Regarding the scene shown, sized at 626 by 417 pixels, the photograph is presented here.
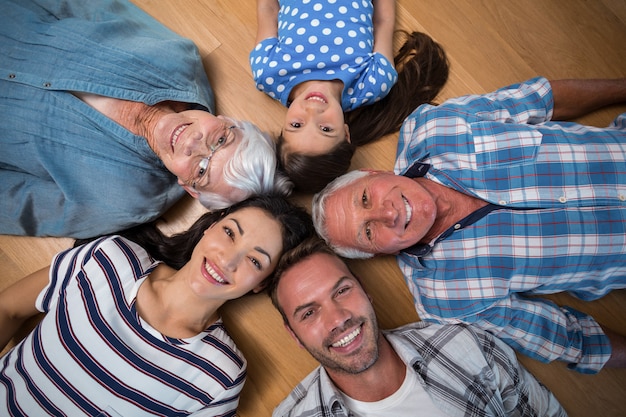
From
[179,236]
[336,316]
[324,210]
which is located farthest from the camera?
[179,236]

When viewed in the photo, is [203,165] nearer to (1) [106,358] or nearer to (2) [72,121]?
(2) [72,121]

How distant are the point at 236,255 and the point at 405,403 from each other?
87 centimetres

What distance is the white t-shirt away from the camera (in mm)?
1480

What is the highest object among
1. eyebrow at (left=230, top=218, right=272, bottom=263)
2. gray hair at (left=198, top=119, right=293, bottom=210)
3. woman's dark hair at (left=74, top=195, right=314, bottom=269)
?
gray hair at (left=198, top=119, right=293, bottom=210)

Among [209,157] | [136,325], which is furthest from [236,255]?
[136,325]

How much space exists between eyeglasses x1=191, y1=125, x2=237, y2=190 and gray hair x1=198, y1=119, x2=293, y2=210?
2.0 inches

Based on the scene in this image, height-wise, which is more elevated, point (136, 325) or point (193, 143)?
point (193, 143)

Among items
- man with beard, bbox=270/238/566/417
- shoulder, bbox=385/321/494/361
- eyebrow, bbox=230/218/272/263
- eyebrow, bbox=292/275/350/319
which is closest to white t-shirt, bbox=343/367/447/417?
man with beard, bbox=270/238/566/417

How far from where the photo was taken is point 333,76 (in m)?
1.65

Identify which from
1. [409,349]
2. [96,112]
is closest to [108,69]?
[96,112]

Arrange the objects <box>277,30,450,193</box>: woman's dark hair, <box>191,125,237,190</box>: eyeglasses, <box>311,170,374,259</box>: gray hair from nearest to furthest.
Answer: <box>191,125,237,190</box>: eyeglasses → <box>311,170,374,259</box>: gray hair → <box>277,30,450,193</box>: woman's dark hair

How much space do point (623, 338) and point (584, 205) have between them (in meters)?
0.66

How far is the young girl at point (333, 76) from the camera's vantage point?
155 centimetres

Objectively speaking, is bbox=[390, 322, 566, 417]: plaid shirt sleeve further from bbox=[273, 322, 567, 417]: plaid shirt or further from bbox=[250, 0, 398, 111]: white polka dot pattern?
bbox=[250, 0, 398, 111]: white polka dot pattern
